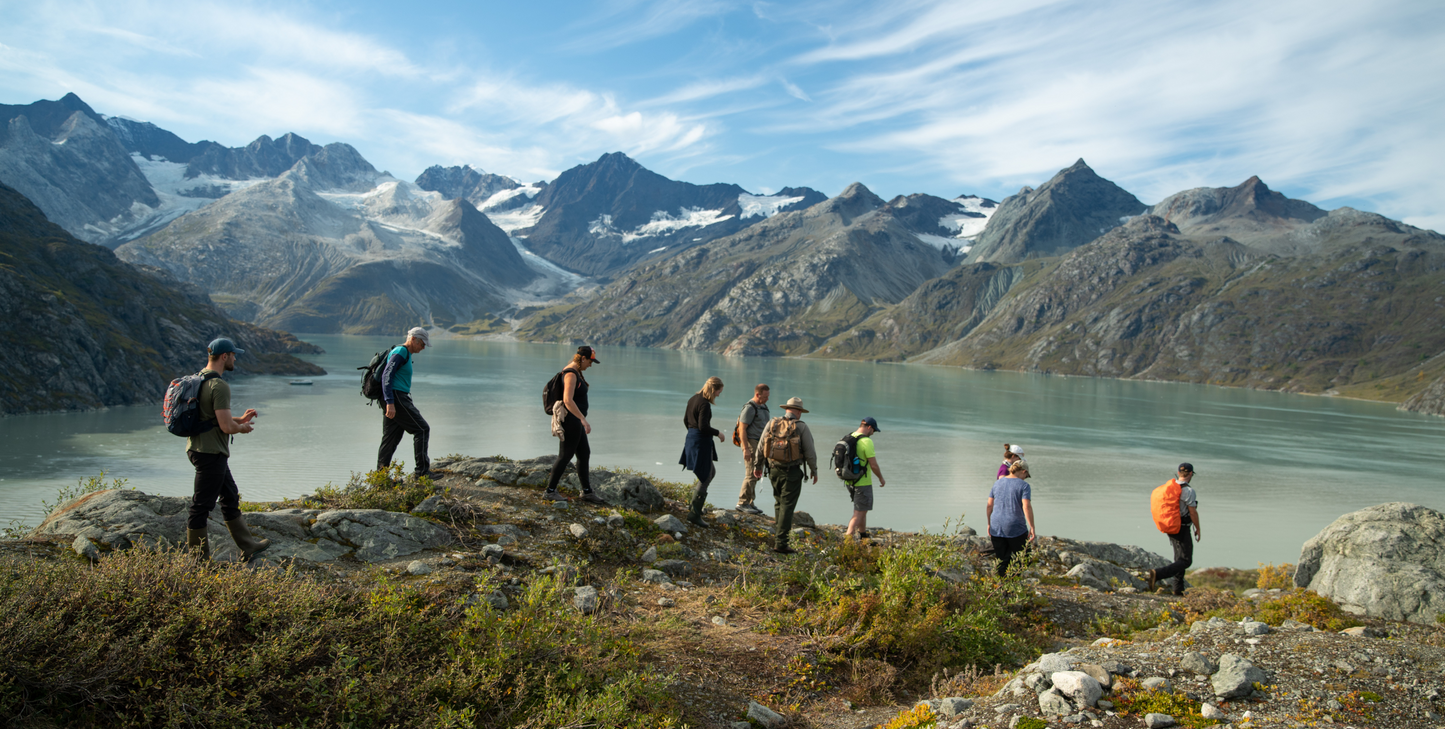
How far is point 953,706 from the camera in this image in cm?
580

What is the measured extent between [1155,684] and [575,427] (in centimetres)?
814

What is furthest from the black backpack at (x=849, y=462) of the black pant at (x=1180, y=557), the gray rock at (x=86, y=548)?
the gray rock at (x=86, y=548)

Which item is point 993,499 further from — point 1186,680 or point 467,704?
point 467,704

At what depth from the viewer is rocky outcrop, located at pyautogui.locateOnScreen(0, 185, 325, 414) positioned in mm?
56781

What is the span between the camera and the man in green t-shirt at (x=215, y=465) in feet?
23.5

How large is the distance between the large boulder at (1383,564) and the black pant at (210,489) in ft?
53.9

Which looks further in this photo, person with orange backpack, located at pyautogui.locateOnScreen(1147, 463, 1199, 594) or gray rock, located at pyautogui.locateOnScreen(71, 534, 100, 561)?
person with orange backpack, located at pyautogui.locateOnScreen(1147, 463, 1199, 594)

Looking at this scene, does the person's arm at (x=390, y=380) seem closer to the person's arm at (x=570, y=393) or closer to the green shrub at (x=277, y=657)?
the person's arm at (x=570, y=393)

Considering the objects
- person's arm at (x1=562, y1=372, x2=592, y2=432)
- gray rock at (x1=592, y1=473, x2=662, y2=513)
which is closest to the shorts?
gray rock at (x1=592, y1=473, x2=662, y2=513)

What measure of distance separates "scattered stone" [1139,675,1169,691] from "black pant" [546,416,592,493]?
7.59 m

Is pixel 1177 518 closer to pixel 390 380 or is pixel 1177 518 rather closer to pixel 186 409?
pixel 390 380

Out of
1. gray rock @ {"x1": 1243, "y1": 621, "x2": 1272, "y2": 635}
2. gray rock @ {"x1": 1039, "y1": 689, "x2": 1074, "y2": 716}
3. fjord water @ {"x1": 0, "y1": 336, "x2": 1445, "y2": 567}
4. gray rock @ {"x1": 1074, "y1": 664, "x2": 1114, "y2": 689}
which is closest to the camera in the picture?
gray rock @ {"x1": 1039, "y1": 689, "x2": 1074, "y2": 716}

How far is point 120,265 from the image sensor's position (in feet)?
302

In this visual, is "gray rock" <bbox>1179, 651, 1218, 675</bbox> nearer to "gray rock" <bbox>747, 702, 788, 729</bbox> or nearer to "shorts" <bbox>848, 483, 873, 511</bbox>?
"gray rock" <bbox>747, 702, 788, 729</bbox>
